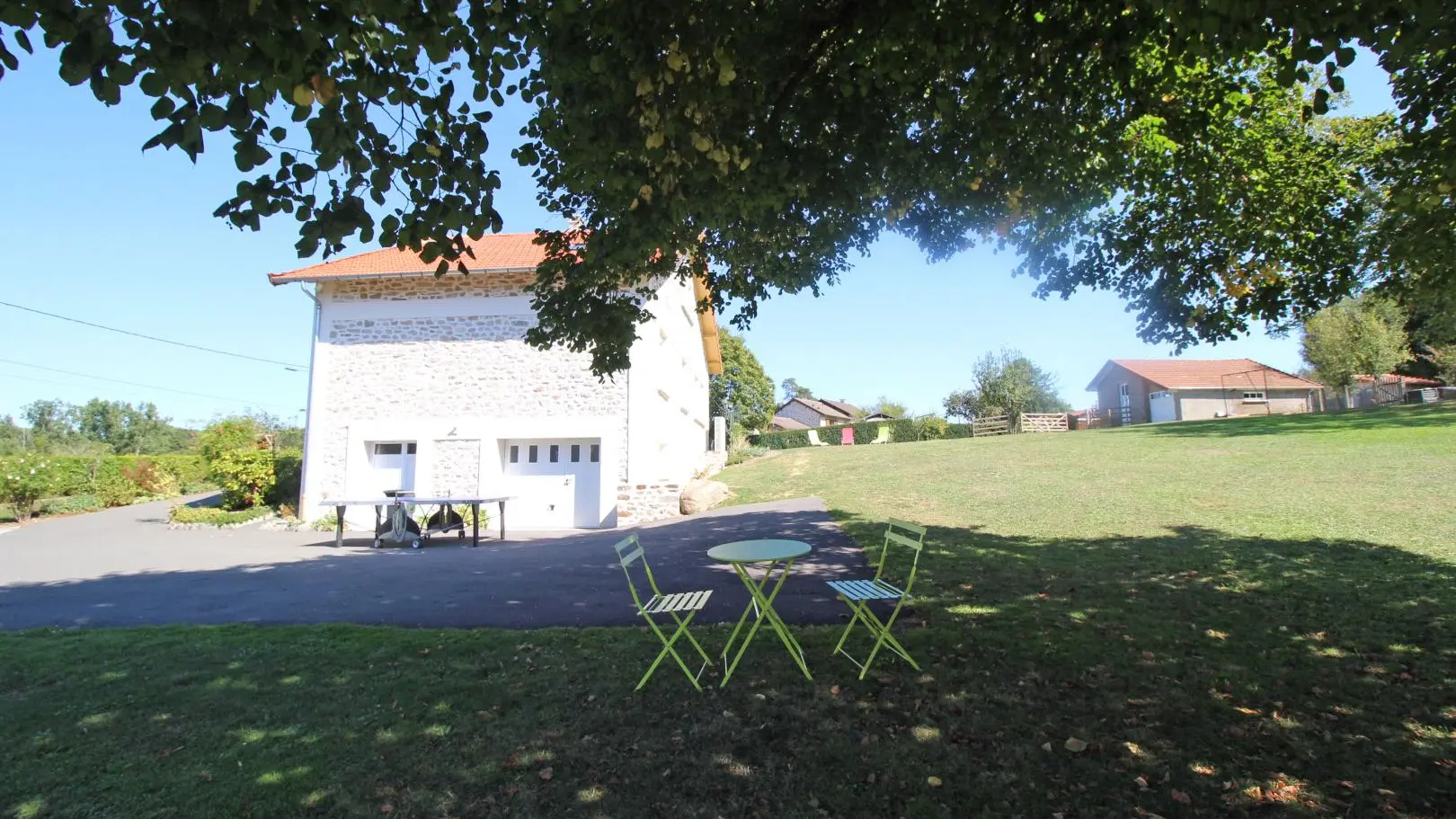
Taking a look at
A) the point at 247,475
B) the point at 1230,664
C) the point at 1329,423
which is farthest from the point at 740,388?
the point at 1230,664

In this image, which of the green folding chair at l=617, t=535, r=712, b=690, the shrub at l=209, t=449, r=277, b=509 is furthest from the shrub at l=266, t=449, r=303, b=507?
the green folding chair at l=617, t=535, r=712, b=690

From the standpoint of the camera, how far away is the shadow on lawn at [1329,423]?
20125 millimetres

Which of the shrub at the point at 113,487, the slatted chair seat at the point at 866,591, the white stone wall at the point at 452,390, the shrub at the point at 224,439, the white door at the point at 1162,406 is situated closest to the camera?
the slatted chair seat at the point at 866,591

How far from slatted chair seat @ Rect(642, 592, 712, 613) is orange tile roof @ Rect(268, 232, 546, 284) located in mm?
11804

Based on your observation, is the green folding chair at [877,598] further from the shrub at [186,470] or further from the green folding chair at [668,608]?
the shrub at [186,470]

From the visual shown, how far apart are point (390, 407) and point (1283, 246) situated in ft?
53.1

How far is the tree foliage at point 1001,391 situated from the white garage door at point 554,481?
37.4 m

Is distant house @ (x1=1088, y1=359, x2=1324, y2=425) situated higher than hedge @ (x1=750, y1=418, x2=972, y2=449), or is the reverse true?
distant house @ (x1=1088, y1=359, x2=1324, y2=425)

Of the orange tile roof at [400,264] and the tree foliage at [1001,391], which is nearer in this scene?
the orange tile roof at [400,264]

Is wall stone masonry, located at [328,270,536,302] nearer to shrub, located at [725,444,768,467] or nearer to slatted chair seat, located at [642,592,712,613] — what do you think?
slatted chair seat, located at [642,592,712,613]

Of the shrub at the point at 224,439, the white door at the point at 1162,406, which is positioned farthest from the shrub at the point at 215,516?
the white door at the point at 1162,406

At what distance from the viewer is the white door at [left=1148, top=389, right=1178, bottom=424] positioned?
42.4 metres

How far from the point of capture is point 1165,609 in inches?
226

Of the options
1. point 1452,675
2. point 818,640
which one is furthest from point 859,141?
point 1452,675
